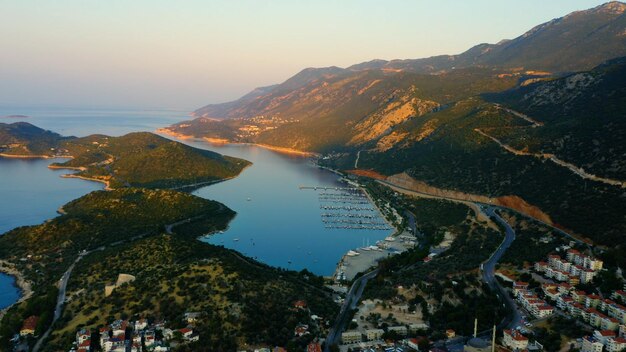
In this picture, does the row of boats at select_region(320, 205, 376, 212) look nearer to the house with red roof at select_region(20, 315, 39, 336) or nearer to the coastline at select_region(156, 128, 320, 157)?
the house with red roof at select_region(20, 315, 39, 336)

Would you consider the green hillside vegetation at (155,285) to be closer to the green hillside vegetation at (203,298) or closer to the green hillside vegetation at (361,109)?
the green hillside vegetation at (203,298)

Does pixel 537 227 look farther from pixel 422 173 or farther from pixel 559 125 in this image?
pixel 422 173

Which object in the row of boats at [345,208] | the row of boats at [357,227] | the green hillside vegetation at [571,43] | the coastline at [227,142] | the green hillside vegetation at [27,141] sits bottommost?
the row of boats at [357,227]

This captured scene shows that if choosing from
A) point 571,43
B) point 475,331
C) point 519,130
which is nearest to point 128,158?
point 519,130

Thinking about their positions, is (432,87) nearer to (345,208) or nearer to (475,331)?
(345,208)

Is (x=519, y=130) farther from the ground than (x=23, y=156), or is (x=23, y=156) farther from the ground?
(x=519, y=130)

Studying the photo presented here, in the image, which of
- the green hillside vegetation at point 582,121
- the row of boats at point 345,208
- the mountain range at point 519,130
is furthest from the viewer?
the row of boats at point 345,208

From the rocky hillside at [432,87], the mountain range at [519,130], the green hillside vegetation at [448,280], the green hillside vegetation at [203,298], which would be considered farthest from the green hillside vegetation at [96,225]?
the rocky hillside at [432,87]
